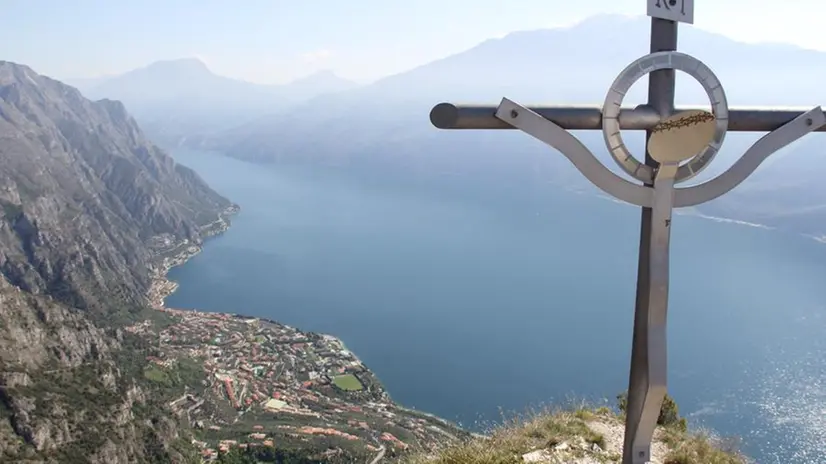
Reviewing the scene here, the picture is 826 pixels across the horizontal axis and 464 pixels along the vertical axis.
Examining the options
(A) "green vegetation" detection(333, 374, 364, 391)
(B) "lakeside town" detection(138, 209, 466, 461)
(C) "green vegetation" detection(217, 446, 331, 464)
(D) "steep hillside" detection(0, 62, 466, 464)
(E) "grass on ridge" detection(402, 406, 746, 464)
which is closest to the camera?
(E) "grass on ridge" detection(402, 406, 746, 464)

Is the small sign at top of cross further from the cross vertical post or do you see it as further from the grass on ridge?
the grass on ridge

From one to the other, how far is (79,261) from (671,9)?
4342cm

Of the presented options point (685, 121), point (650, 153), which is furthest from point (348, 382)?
point (685, 121)

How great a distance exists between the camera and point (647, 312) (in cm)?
248

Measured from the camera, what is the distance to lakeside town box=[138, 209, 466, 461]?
20.8 m

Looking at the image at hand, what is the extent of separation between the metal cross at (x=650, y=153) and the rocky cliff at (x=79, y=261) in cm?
1612

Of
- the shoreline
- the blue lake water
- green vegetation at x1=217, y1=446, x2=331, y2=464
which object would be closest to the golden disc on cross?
the blue lake water

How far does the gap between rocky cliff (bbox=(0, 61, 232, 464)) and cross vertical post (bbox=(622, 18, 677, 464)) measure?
16.0 metres

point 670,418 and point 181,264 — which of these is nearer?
point 670,418

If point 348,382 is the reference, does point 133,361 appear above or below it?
above

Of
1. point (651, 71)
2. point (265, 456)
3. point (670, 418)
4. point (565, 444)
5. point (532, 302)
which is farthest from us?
point (532, 302)

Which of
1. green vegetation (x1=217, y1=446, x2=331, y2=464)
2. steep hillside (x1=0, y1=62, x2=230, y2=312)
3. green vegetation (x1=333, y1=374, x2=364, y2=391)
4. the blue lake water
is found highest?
steep hillside (x1=0, y1=62, x2=230, y2=312)

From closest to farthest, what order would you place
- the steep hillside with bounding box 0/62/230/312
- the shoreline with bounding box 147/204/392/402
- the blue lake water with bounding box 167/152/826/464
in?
the blue lake water with bounding box 167/152/826/464 < the shoreline with bounding box 147/204/392/402 < the steep hillside with bounding box 0/62/230/312

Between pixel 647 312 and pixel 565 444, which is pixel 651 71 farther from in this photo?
pixel 565 444
